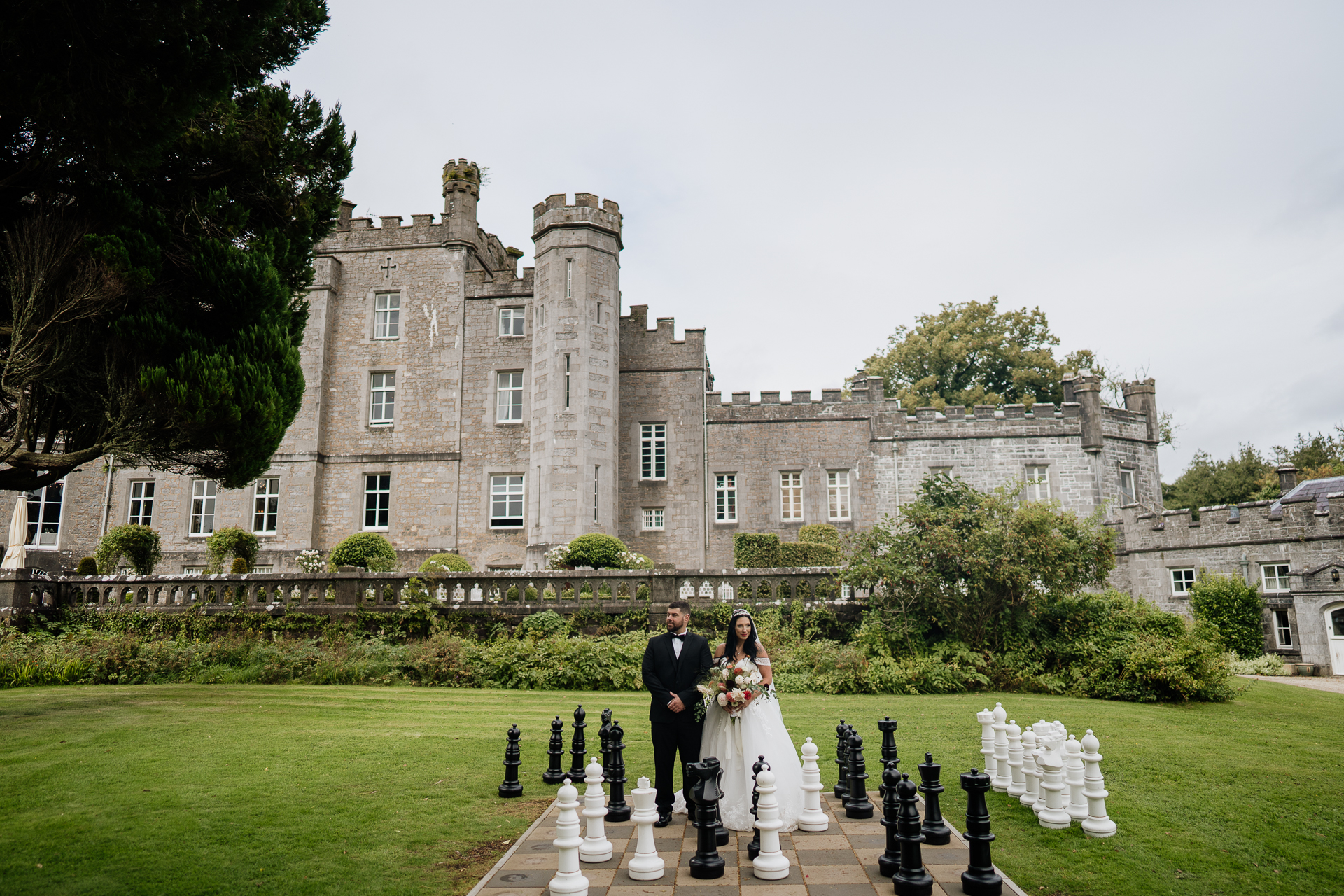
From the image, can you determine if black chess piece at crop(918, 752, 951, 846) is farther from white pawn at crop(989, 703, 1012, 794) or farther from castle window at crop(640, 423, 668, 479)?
castle window at crop(640, 423, 668, 479)

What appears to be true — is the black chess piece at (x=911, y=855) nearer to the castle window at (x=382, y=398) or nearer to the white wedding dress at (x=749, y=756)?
the white wedding dress at (x=749, y=756)

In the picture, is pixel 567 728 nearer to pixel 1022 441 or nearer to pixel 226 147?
pixel 226 147

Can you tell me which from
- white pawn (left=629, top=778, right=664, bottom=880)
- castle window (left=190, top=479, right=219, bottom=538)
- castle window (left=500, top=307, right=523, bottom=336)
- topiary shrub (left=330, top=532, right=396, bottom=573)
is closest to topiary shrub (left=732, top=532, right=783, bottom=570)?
castle window (left=500, top=307, right=523, bottom=336)

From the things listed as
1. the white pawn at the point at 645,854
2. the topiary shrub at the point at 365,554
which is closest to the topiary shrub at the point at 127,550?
the topiary shrub at the point at 365,554

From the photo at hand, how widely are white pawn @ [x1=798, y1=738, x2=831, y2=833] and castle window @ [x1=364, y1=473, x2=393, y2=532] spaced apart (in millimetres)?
23344

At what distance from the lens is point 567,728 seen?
10.5 metres

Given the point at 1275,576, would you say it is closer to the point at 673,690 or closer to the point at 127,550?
the point at 673,690

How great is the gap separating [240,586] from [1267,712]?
726 inches

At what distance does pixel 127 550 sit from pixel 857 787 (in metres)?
23.6

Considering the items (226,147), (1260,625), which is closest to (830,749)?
(226,147)

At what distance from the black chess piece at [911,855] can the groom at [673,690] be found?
2.13 meters

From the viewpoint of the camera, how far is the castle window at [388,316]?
28609mm

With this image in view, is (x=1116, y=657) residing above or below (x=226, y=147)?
below

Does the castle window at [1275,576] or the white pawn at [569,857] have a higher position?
the castle window at [1275,576]
